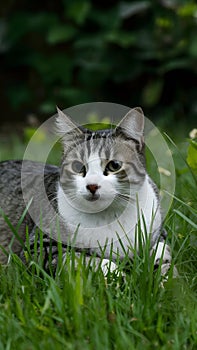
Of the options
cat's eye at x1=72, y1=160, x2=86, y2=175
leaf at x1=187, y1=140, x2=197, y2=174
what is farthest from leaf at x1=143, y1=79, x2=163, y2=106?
cat's eye at x1=72, y1=160, x2=86, y2=175

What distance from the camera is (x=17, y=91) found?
707 centimetres

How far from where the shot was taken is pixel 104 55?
20.7 ft

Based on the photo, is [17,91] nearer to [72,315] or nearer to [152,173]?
[152,173]

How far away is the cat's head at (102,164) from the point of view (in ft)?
8.03

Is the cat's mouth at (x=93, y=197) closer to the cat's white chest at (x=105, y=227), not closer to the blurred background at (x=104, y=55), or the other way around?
the cat's white chest at (x=105, y=227)

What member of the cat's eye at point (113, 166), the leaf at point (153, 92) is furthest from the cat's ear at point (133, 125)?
the leaf at point (153, 92)

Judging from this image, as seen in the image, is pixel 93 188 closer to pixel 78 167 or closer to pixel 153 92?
pixel 78 167

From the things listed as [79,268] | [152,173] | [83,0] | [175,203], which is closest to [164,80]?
[83,0]

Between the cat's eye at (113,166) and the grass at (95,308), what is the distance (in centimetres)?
36

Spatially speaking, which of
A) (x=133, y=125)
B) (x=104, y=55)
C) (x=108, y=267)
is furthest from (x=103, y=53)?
(x=108, y=267)

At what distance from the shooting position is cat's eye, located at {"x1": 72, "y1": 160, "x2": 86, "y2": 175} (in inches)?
100

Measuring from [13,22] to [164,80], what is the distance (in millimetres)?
1722

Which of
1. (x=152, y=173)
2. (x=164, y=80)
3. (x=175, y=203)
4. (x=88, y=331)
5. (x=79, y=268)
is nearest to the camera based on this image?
(x=88, y=331)

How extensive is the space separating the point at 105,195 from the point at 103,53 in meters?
4.09
